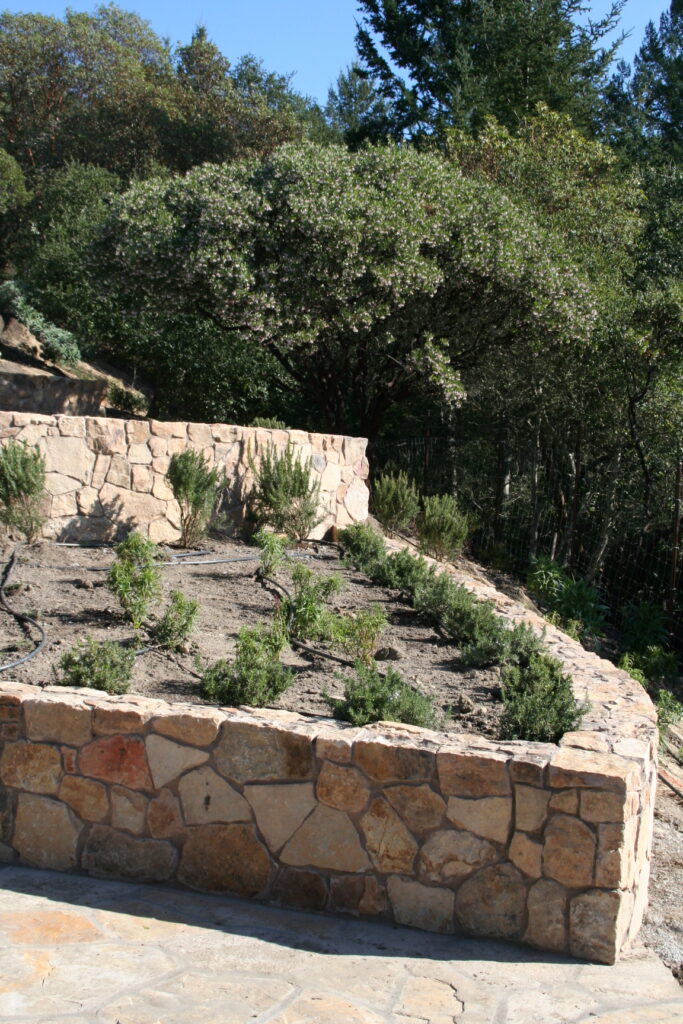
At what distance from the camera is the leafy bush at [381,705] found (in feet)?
15.5

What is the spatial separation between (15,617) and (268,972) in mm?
3278

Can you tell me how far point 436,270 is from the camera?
12.3m

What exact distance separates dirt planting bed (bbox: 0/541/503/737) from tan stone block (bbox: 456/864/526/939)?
3.35 feet

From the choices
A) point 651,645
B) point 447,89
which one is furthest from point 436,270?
point 447,89

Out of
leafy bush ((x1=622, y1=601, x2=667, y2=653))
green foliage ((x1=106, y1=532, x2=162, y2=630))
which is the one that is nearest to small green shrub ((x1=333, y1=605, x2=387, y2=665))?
green foliage ((x1=106, y1=532, x2=162, y2=630))

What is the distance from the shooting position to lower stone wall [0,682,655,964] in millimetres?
4020

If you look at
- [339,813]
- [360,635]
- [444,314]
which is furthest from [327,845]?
[444,314]

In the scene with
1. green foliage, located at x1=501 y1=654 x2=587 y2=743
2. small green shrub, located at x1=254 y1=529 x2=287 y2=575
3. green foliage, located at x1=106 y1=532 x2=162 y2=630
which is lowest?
green foliage, located at x1=501 y1=654 x2=587 y2=743

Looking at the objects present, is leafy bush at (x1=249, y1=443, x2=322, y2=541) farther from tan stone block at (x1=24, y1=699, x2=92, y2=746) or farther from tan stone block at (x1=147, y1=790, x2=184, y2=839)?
tan stone block at (x1=147, y1=790, x2=184, y2=839)

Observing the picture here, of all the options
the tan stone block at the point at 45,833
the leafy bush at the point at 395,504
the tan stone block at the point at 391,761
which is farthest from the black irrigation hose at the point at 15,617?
the leafy bush at the point at 395,504

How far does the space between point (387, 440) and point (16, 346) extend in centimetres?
737

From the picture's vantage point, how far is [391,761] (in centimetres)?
424

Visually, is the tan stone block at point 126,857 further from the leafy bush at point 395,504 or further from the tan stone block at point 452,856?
the leafy bush at point 395,504

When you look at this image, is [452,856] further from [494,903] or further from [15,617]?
[15,617]
